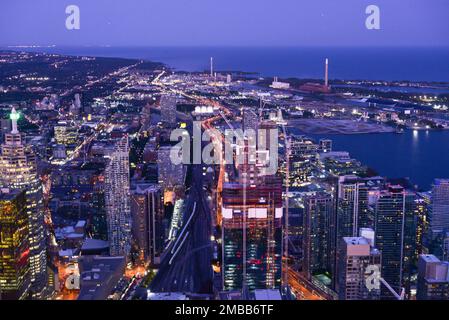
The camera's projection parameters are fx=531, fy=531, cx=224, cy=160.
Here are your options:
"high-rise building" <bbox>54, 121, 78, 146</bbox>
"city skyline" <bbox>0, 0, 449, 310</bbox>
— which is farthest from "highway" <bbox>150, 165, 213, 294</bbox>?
"high-rise building" <bbox>54, 121, 78, 146</bbox>

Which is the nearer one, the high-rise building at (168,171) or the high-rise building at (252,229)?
the high-rise building at (252,229)

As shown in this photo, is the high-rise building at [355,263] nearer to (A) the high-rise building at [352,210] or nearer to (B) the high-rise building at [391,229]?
(B) the high-rise building at [391,229]

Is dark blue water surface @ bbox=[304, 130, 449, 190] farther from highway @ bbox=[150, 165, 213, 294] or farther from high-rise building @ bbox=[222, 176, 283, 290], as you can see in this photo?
highway @ bbox=[150, 165, 213, 294]

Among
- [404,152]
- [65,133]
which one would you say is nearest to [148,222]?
[404,152]

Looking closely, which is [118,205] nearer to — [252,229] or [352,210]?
[252,229]

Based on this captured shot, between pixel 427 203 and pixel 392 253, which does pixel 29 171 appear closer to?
pixel 392 253

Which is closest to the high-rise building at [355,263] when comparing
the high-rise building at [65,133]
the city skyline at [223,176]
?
the city skyline at [223,176]
